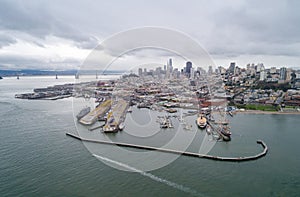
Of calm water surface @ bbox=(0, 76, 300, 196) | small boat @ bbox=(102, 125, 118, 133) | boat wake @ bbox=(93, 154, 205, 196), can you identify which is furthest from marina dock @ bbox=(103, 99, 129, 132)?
boat wake @ bbox=(93, 154, 205, 196)

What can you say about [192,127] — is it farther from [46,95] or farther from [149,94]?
[46,95]

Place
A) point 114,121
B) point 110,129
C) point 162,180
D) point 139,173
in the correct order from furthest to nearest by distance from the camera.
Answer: point 114,121 < point 110,129 < point 139,173 < point 162,180

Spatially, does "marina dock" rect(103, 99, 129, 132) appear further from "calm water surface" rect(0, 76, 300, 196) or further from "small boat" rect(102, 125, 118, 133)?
Answer: "calm water surface" rect(0, 76, 300, 196)

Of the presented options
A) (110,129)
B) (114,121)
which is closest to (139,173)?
(110,129)

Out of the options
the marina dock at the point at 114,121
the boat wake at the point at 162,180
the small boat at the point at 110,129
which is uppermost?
the marina dock at the point at 114,121

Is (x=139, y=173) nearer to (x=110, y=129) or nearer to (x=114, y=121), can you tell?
(x=110, y=129)

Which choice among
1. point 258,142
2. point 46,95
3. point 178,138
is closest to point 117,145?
point 178,138

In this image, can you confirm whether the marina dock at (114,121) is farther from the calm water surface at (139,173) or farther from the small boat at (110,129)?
the calm water surface at (139,173)

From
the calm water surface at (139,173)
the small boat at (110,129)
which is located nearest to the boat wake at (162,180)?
the calm water surface at (139,173)

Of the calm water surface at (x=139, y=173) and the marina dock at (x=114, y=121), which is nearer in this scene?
the calm water surface at (x=139, y=173)

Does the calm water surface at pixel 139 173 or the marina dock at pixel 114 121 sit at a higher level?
the marina dock at pixel 114 121

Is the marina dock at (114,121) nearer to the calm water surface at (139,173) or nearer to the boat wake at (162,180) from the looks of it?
the calm water surface at (139,173)
